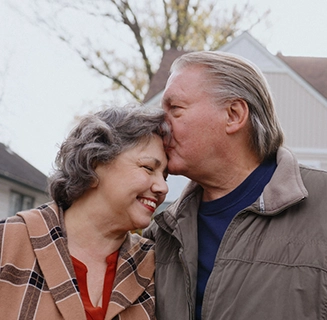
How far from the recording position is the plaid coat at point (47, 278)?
111 inches

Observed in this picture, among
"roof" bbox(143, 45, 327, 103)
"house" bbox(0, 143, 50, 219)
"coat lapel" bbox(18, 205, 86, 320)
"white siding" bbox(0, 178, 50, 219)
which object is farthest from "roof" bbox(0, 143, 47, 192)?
"coat lapel" bbox(18, 205, 86, 320)

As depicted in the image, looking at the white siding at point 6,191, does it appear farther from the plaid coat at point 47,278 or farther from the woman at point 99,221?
the plaid coat at point 47,278

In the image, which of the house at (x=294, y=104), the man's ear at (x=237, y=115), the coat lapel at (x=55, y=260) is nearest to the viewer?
the coat lapel at (x=55, y=260)

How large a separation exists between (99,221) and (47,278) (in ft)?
1.46

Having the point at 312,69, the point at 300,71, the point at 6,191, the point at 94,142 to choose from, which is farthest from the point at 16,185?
the point at 94,142

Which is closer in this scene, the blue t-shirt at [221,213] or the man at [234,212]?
the man at [234,212]

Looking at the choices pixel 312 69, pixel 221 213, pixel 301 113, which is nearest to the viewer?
pixel 221 213

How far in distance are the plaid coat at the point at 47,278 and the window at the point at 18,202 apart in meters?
18.5

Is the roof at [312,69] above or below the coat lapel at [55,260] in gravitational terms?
above

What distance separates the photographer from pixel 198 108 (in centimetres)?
341

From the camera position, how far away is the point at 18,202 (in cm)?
2178

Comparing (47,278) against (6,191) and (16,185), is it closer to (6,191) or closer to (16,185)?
(6,191)

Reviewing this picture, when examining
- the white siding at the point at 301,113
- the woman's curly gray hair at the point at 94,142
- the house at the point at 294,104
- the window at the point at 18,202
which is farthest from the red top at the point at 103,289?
the window at the point at 18,202

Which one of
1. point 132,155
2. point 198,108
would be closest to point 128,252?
point 132,155
